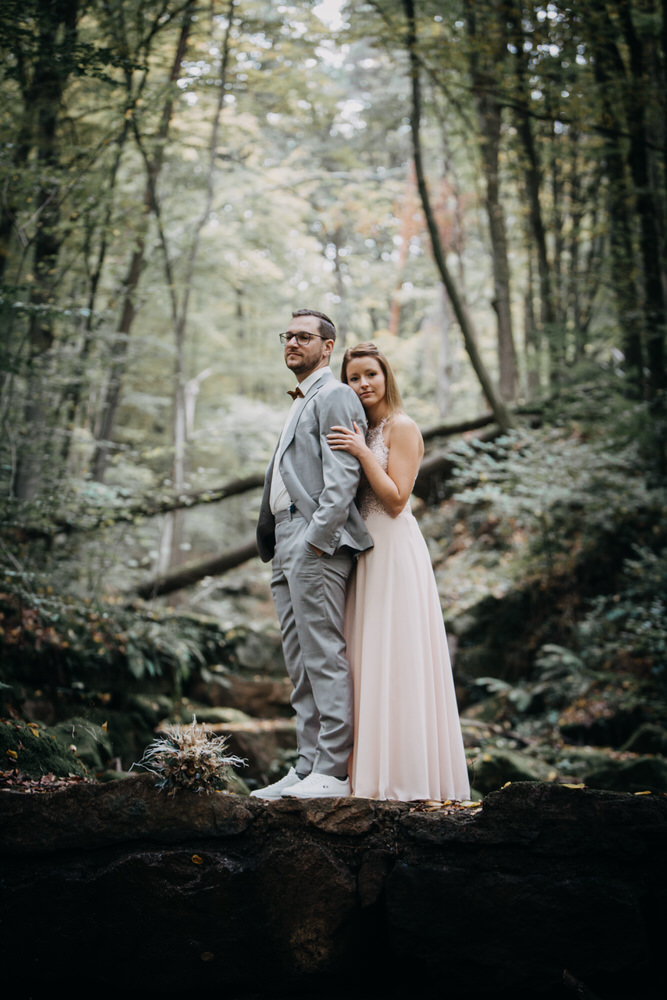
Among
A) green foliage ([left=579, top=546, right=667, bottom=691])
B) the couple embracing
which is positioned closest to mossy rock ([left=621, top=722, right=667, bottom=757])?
green foliage ([left=579, top=546, right=667, bottom=691])

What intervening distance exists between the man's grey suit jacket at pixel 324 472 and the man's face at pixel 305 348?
0.12 m

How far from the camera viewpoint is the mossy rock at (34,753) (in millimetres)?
3631

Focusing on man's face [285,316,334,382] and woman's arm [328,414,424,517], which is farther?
man's face [285,316,334,382]

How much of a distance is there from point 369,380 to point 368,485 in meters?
0.61

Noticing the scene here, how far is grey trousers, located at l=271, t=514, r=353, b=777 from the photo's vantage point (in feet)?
11.5

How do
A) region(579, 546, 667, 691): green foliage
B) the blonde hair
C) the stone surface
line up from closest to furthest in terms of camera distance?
1. the stone surface
2. the blonde hair
3. region(579, 546, 667, 691): green foliage

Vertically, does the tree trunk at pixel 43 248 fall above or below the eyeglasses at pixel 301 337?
above

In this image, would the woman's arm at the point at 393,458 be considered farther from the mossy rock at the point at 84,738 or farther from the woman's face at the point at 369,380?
the mossy rock at the point at 84,738

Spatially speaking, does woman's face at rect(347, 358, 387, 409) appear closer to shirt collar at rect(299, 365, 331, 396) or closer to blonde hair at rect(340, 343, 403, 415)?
blonde hair at rect(340, 343, 403, 415)

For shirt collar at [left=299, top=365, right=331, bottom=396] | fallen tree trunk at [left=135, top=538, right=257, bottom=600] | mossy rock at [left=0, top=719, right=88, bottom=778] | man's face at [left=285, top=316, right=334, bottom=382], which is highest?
man's face at [left=285, top=316, right=334, bottom=382]

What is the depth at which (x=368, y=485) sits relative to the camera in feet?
13.0

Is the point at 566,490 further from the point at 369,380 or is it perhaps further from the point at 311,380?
the point at 311,380

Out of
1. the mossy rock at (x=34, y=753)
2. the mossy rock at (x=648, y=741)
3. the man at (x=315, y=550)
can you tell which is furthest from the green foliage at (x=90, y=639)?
the mossy rock at (x=648, y=741)

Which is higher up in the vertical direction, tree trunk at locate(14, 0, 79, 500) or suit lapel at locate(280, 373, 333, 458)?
tree trunk at locate(14, 0, 79, 500)
